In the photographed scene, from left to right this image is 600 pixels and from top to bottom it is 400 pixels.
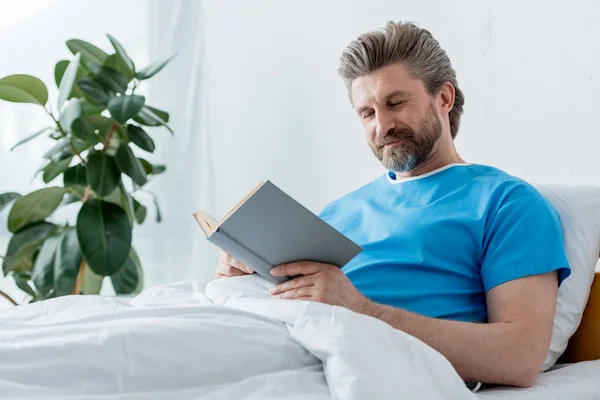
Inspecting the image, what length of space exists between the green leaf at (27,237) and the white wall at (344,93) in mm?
867

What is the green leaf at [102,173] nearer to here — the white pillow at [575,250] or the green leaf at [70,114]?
the green leaf at [70,114]

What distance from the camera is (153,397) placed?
93 cm

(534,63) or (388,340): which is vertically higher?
(534,63)

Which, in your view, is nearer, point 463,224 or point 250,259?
point 250,259

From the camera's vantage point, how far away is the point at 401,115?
1.63m

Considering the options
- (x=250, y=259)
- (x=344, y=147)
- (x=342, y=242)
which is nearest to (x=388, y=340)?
(x=342, y=242)

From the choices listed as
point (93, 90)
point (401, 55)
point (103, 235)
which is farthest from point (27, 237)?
point (401, 55)

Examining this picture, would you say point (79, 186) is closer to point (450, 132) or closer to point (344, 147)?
point (344, 147)

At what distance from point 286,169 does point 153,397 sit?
6.86 feet

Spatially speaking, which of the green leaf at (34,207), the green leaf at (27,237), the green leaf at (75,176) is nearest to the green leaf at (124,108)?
the green leaf at (75,176)

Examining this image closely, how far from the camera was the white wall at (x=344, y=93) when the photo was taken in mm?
1710

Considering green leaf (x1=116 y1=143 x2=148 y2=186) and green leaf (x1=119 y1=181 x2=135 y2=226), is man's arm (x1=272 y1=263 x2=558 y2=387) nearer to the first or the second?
green leaf (x1=116 y1=143 x2=148 y2=186)

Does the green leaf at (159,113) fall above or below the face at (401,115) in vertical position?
below

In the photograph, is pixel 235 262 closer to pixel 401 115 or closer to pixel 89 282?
pixel 401 115
